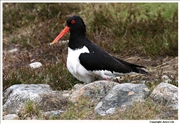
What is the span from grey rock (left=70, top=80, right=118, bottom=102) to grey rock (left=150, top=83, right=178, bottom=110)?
2.31ft

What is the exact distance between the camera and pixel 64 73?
7.72m

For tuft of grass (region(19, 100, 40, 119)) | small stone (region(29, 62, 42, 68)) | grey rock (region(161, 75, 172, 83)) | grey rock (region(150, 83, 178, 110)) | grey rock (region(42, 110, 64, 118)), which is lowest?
small stone (region(29, 62, 42, 68))

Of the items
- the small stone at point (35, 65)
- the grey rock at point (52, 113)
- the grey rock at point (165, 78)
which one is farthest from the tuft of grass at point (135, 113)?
the small stone at point (35, 65)

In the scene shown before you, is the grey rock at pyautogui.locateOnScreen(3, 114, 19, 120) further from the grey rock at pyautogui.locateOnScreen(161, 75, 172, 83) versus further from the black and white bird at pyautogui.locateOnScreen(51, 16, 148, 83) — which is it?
the grey rock at pyautogui.locateOnScreen(161, 75, 172, 83)

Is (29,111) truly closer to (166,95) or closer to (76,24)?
(166,95)

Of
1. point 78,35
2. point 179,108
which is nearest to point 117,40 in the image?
point 78,35

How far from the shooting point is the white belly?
716cm

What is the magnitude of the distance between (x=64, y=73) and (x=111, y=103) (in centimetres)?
182

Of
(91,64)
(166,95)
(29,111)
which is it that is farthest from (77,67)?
(166,95)

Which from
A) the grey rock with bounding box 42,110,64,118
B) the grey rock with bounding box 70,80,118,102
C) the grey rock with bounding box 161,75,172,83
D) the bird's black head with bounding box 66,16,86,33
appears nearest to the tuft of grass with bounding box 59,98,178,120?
the grey rock with bounding box 42,110,64,118

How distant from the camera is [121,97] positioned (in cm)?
614

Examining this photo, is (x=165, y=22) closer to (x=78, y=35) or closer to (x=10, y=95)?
(x=78, y=35)

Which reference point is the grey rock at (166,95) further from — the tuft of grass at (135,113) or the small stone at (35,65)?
the small stone at (35,65)

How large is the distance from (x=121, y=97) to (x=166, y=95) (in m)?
0.59
